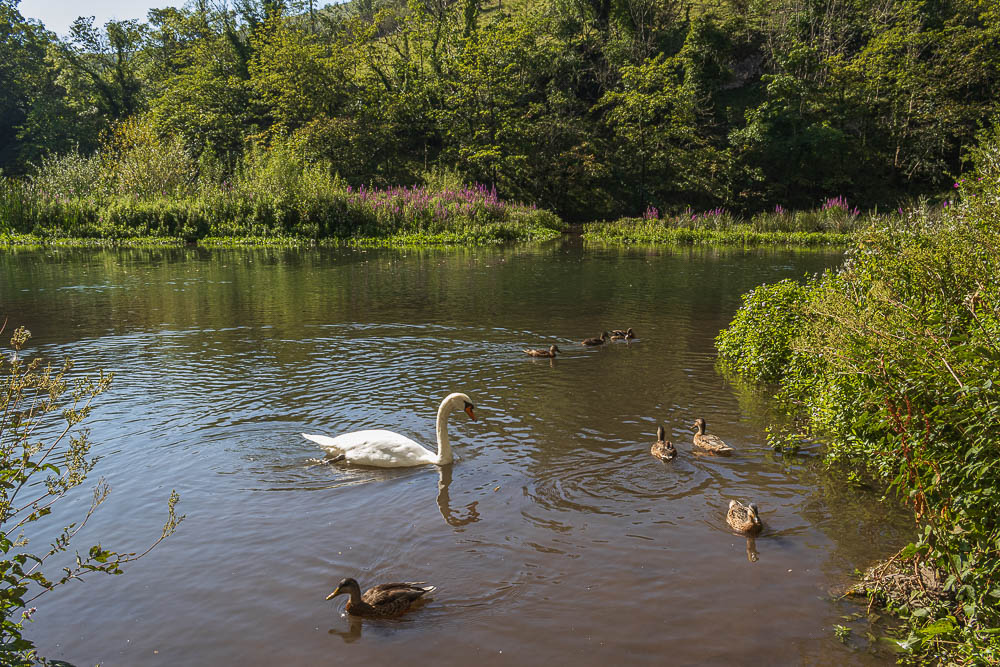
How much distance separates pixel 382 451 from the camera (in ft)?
25.8

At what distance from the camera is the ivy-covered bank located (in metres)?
3.85

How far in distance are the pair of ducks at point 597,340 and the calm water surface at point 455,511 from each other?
0.96 ft

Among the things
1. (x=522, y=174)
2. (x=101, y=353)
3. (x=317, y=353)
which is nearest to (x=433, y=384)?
(x=317, y=353)

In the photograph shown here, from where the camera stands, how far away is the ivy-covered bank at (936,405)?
3852 mm

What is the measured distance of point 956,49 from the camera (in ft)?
156

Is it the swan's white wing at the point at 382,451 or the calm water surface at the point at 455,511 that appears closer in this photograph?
the calm water surface at the point at 455,511

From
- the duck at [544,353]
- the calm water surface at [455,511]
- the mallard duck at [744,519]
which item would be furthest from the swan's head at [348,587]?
the duck at [544,353]

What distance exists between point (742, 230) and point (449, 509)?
34242mm

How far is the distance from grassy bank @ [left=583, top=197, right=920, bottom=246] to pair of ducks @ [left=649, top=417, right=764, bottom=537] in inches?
1160

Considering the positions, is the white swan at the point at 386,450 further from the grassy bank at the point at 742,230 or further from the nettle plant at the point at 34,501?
the grassy bank at the point at 742,230

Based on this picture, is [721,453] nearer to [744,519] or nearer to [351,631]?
[744,519]

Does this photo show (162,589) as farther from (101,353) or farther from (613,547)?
(101,353)

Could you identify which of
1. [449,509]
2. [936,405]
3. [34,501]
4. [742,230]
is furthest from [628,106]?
[34,501]

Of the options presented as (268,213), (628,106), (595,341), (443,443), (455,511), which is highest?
(628,106)
